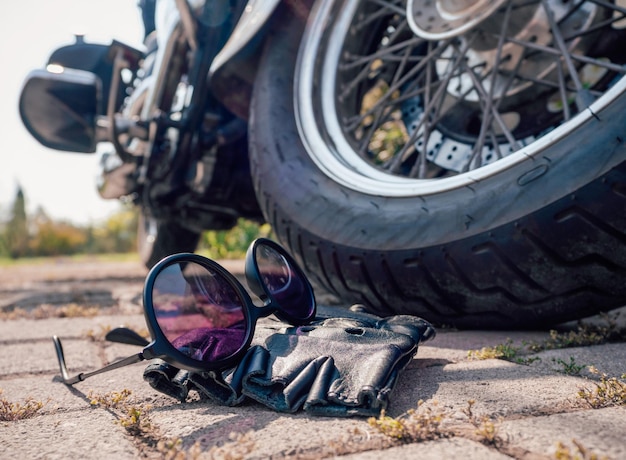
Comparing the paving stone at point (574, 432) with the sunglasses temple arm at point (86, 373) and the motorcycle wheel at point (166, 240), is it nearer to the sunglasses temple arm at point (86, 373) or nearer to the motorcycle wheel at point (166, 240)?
the sunglasses temple arm at point (86, 373)

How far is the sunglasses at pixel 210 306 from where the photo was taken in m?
0.81

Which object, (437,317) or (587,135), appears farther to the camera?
(437,317)

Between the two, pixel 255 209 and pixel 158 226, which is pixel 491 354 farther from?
pixel 158 226

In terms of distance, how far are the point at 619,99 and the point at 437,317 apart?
0.55 meters

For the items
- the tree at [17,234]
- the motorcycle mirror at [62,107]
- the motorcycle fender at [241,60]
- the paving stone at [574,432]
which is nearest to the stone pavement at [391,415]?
the paving stone at [574,432]

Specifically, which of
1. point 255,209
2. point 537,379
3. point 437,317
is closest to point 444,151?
point 437,317

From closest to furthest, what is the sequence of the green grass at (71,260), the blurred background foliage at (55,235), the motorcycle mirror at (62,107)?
the motorcycle mirror at (62,107)
the green grass at (71,260)
the blurred background foliage at (55,235)

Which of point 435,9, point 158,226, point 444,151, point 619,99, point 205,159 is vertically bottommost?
point 158,226

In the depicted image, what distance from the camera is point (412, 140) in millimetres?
1435

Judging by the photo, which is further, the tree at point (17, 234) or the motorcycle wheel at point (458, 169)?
the tree at point (17, 234)

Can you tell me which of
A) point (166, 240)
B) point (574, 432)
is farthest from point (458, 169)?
point (166, 240)

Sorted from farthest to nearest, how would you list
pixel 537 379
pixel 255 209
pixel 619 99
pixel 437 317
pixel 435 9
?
pixel 255 209, pixel 435 9, pixel 437 317, pixel 619 99, pixel 537 379

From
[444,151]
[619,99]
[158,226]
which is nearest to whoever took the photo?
[619,99]

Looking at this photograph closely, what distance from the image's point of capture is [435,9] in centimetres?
142
